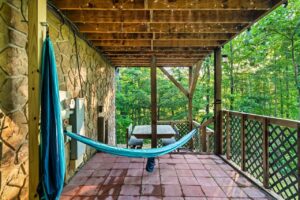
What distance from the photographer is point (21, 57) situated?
68.2 inches

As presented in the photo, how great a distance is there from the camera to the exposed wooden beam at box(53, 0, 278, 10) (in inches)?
95.3

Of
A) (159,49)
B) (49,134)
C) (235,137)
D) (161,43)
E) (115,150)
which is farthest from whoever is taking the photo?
(159,49)

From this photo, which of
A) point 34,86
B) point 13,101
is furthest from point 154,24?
point 13,101

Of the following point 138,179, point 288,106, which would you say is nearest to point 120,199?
point 138,179

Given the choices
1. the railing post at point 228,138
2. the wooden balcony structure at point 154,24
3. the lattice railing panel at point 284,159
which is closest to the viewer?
the wooden balcony structure at point 154,24

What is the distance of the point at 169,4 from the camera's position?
2438 millimetres

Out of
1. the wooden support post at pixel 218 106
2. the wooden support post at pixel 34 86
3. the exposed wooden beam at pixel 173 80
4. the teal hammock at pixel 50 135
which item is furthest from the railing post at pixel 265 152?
the exposed wooden beam at pixel 173 80

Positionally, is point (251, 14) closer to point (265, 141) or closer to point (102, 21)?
point (265, 141)

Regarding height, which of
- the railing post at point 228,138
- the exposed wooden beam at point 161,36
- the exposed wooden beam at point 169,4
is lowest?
the railing post at point 228,138

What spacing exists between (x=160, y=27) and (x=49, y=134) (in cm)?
230

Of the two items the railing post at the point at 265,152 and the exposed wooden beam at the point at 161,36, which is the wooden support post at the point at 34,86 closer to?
the exposed wooden beam at the point at 161,36

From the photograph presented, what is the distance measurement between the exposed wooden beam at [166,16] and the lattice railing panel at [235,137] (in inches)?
62.8

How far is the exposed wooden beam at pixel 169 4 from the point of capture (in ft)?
7.95

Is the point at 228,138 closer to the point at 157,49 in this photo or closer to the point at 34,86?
the point at 157,49
